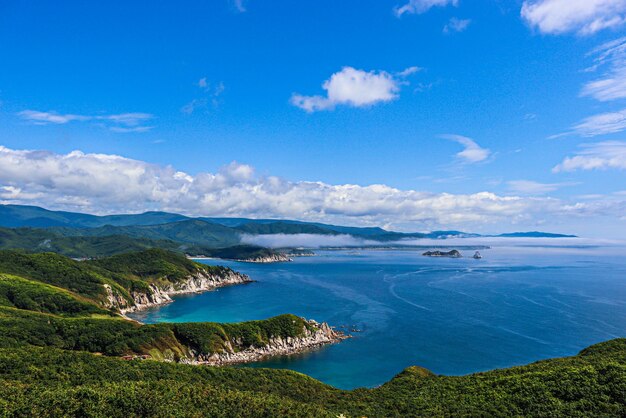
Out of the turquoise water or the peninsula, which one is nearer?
the peninsula

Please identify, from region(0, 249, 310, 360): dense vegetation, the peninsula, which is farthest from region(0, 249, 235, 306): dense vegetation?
region(0, 249, 310, 360): dense vegetation

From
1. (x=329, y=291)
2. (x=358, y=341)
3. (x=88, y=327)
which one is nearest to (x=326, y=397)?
(x=358, y=341)

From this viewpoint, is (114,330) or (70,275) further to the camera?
(70,275)

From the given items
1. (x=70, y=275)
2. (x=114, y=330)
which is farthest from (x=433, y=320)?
(x=70, y=275)

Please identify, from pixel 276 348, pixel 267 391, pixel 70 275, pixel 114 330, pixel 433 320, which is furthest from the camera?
pixel 70 275

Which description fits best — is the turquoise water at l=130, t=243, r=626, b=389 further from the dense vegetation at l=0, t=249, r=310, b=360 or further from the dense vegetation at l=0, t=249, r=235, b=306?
the dense vegetation at l=0, t=249, r=235, b=306

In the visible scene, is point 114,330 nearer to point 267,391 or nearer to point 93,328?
point 93,328

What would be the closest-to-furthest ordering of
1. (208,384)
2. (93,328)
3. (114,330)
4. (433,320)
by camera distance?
(208,384)
(93,328)
(114,330)
(433,320)
